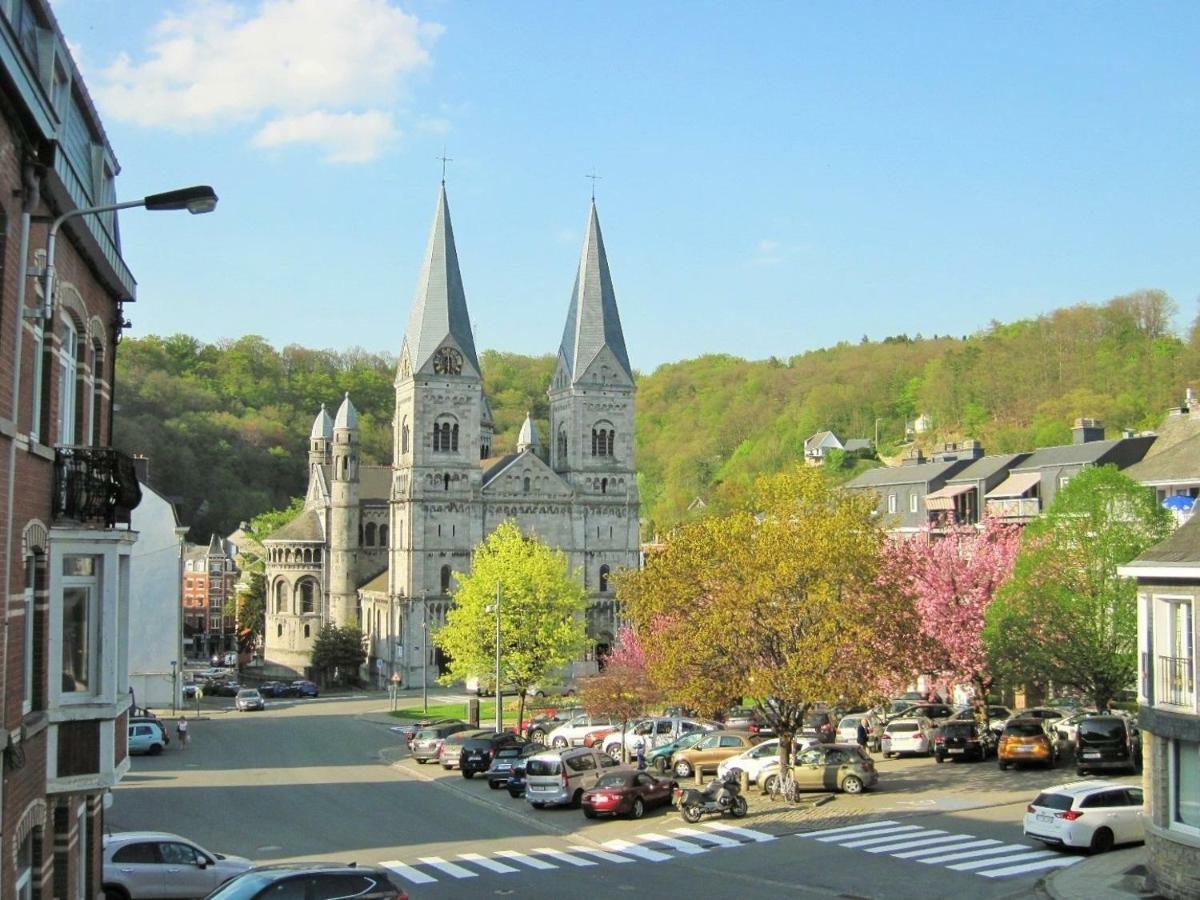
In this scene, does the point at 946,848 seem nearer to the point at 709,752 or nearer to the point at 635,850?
the point at 635,850

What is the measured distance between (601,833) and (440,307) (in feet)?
195

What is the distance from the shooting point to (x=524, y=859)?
2708cm

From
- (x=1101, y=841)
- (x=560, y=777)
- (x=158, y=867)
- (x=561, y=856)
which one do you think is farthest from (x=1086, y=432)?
(x=158, y=867)

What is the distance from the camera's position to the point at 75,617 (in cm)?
1439

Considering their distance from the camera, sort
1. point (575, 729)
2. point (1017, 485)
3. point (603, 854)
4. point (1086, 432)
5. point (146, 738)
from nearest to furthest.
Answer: point (603, 854)
point (575, 729)
point (146, 738)
point (1017, 485)
point (1086, 432)

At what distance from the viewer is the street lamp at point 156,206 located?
1272 centimetres

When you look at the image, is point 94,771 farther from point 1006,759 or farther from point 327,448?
point 327,448

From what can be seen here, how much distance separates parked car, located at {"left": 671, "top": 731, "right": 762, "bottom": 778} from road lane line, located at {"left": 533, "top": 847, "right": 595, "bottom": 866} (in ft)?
33.9

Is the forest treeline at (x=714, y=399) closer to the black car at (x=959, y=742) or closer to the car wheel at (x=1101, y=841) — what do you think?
the black car at (x=959, y=742)

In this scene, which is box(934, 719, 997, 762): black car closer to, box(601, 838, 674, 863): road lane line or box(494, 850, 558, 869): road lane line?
box(601, 838, 674, 863): road lane line

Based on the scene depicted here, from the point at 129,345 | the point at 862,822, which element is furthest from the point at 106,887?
the point at 129,345

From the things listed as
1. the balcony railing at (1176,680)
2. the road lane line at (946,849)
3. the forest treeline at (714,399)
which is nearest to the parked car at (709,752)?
the road lane line at (946,849)

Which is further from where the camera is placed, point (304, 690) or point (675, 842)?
point (304, 690)

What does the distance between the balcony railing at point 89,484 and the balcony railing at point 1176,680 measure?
15870 millimetres
